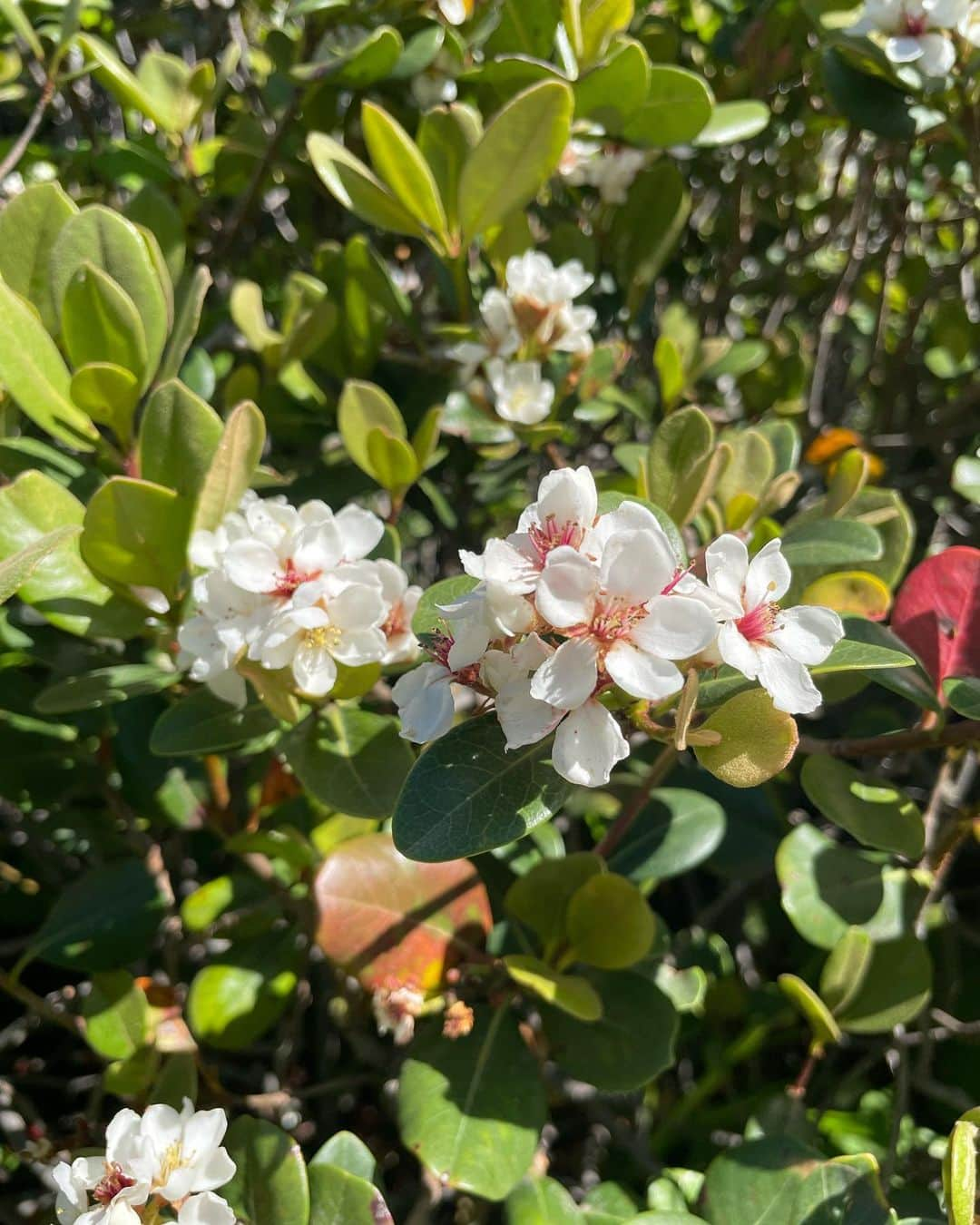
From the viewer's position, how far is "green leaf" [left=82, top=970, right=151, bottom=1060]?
4.01 feet

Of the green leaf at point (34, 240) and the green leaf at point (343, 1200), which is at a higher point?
the green leaf at point (34, 240)

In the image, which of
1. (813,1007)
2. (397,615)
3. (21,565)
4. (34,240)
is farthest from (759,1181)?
(34,240)

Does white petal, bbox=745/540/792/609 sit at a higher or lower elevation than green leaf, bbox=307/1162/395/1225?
higher

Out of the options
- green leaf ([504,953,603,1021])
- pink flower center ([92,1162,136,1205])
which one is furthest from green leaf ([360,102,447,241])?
pink flower center ([92,1162,136,1205])

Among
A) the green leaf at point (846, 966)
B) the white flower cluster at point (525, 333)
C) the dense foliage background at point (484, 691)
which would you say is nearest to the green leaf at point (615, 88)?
the dense foliage background at point (484, 691)

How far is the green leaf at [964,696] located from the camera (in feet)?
3.01

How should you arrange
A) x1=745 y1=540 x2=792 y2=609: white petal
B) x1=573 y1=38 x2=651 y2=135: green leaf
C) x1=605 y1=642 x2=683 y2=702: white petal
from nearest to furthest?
1. x1=605 y1=642 x2=683 y2=702: white petal
2. x1=745 y1=540 x2=792 y2=609: white petal
3. x1=573 y1=38 x2=651 y2=135: green leaf

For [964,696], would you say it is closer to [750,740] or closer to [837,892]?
[750,740]

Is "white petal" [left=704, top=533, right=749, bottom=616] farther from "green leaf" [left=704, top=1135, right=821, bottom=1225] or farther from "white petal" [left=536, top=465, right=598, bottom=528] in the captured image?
"green leaf" [left=704, top=1135, right=821, bottom=1225]

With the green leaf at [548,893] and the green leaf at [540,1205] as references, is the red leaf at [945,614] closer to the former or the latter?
the green leaf at [548,893]

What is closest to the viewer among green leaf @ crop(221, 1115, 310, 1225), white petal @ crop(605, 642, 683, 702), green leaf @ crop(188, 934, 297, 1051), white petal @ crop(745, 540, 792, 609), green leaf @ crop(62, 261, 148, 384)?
white petal @ crop(605, 642, 683, 702)

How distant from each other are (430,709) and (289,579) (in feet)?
0.86

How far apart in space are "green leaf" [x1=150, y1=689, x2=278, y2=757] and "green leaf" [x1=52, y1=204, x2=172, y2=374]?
1.26 ft

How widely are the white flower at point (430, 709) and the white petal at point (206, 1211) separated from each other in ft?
1.54
